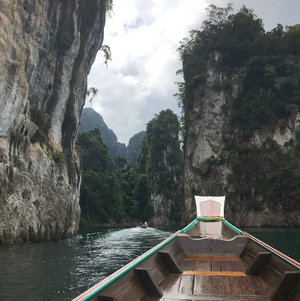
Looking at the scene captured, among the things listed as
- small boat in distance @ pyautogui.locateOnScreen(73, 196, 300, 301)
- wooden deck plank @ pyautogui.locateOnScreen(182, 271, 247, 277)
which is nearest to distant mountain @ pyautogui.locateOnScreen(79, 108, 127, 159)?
small boat in distance @ pyautogui.locateOnScreen(73, 196, 300, 301)

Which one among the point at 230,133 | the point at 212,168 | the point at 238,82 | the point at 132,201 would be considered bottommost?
the point at 132,201

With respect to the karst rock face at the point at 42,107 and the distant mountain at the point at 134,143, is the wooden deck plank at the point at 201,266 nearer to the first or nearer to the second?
the karst rock face at the point at 42,107

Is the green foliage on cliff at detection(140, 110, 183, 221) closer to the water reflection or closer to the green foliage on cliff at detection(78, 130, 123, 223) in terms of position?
the green foliage on cliff at detection(78, 130, 123, 223)

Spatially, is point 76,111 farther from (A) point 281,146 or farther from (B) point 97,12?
(A) point 281,146

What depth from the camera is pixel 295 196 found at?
38.9 metres

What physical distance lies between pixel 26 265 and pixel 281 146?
36849 millimetres

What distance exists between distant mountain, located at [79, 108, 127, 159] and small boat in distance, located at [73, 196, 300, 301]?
139 meters

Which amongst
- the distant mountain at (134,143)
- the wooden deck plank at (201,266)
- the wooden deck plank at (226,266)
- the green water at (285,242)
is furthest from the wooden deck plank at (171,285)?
the distant mountain at (134,143)

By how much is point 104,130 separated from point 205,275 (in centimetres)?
16773

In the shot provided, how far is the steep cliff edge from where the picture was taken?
41.7 metres

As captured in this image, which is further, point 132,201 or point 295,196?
point 132,201

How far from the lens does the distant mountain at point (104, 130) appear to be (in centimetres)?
15212

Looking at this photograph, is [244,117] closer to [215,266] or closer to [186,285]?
[215,266]

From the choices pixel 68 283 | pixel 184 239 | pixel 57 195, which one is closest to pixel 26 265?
pixel 68 283
